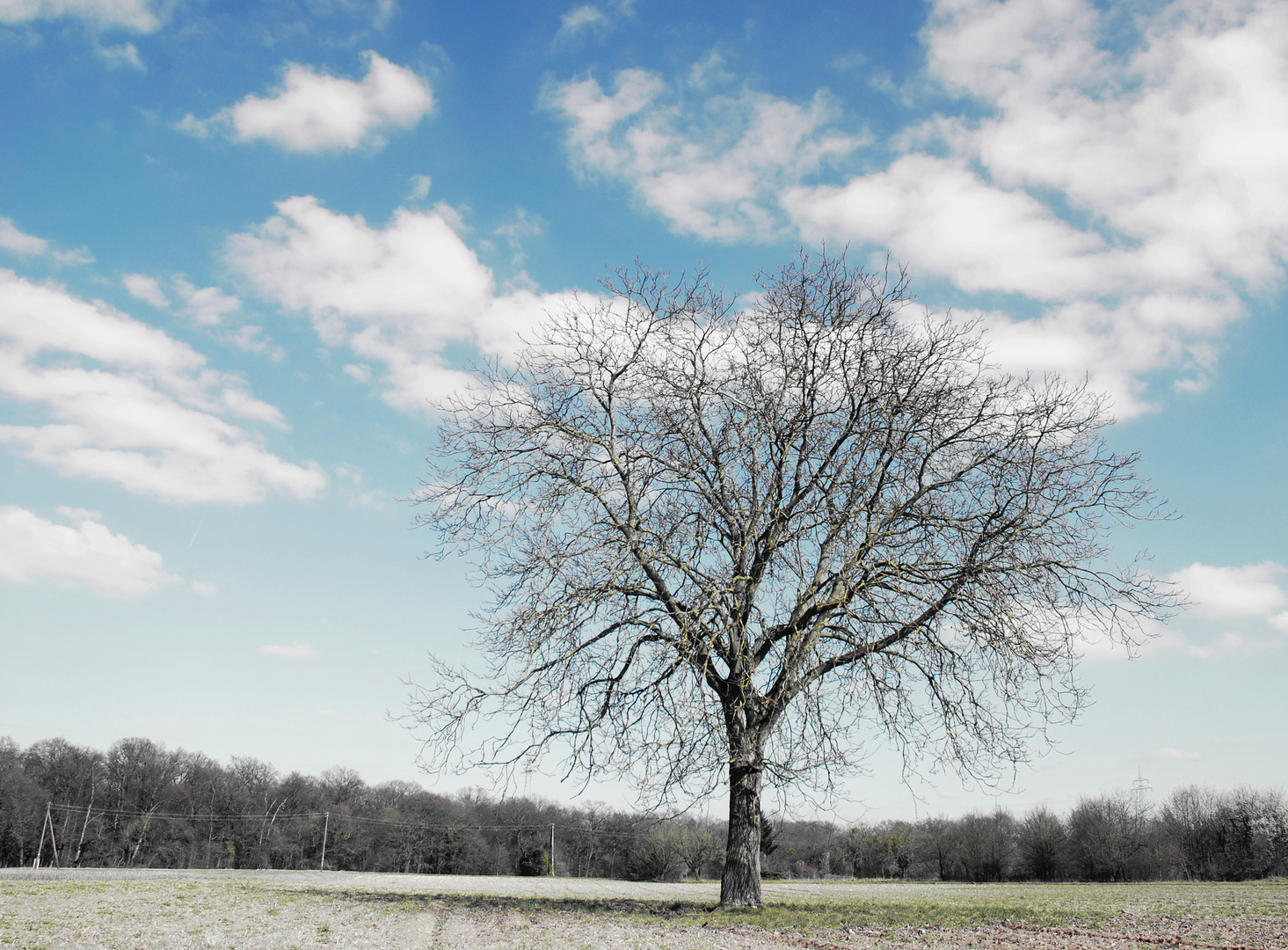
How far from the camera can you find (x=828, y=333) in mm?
13844

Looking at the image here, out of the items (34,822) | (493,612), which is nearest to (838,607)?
(493,612)

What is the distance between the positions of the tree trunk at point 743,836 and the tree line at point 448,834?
46.4 m

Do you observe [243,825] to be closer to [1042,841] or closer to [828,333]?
[1042,841]

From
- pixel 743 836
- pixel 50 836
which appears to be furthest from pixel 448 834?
pixel 743 836

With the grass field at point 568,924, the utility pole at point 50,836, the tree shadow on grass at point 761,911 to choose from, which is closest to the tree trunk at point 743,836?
the tree shadow on grass at point 761,911

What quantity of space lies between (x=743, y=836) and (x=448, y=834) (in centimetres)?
6409

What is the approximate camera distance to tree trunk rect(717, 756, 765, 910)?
12.0 metres

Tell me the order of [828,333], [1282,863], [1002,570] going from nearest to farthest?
[1002,570] → [828,333] → [1282,863]

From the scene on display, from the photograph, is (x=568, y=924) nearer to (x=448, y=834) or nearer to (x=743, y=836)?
(x=743, y=836)

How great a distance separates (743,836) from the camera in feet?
39.8

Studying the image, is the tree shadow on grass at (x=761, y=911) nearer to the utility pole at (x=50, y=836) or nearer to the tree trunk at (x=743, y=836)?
the tree trunk at (x=743, y=836)

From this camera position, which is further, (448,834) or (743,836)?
(448,834)

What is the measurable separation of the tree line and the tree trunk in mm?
46430

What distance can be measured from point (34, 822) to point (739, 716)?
72180 mm
